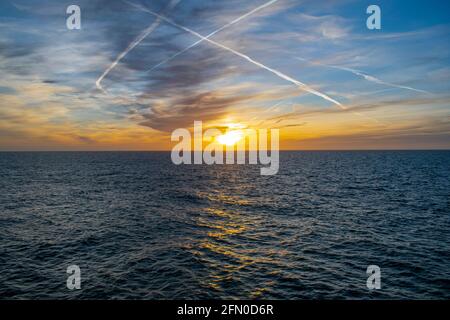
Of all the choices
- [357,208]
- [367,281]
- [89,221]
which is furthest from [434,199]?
[89,221]

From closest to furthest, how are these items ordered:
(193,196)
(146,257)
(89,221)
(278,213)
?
(146,257) < (89,221) < (278,213) < (193,196)

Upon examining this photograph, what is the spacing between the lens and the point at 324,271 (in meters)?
26.6

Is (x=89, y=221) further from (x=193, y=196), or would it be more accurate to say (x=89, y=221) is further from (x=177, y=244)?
(x=193, y=196)

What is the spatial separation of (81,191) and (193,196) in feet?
88.3

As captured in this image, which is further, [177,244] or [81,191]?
[81,191]

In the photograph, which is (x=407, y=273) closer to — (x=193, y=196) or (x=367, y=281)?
(x=367, y=281)

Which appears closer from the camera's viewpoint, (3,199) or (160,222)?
(160,222)

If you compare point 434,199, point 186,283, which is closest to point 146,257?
point 186,283

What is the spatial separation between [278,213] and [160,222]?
19.4 m

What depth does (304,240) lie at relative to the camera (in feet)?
114

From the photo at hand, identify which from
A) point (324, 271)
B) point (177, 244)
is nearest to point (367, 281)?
point (324, 271)

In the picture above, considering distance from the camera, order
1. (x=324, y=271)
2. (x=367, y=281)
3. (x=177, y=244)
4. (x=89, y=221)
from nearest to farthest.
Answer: (x=367, y=281) < (x=324, y=271) < (x=177, y=244) < (x=89, y=221)

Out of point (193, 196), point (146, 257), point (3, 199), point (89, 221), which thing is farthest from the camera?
point (193, 196)

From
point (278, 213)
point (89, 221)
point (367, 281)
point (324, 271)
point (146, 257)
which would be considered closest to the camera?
point (367, 281)
